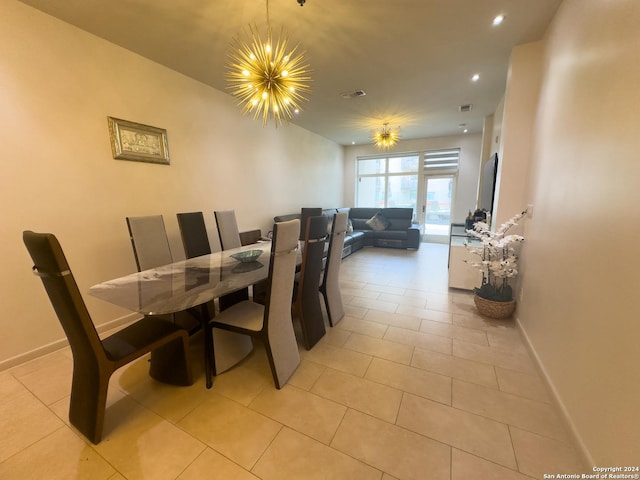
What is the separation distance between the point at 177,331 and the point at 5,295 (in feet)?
5.36

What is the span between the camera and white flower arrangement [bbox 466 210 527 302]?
2.57 metres

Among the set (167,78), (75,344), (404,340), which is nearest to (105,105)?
(167,78)

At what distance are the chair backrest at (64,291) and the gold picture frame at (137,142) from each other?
1694 mm

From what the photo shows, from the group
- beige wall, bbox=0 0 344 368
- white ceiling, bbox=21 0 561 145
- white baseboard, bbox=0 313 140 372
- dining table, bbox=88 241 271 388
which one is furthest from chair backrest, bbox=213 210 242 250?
white ceiling, bbox=21 0 561 145

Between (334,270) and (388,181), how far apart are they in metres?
5.91

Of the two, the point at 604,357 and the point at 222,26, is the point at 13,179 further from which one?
the point at 604,357

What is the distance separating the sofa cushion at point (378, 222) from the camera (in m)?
6.51

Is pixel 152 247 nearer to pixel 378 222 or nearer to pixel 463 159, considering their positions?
pixel 378 222

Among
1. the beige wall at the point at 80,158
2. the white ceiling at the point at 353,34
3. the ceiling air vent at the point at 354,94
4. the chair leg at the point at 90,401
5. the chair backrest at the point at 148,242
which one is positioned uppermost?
the ceiling air vent at the point at 354,94

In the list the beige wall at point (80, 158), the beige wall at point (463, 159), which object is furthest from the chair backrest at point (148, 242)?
the beige wall at point (463, 159)

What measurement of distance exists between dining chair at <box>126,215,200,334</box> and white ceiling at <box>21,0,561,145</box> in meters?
1.77

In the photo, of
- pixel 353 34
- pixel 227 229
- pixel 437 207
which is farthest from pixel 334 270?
pixel 437 207

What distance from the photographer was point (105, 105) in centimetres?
242

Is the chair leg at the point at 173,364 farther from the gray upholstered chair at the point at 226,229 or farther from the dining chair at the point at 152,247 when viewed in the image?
the gray upholstered chair at the point at 226,229
